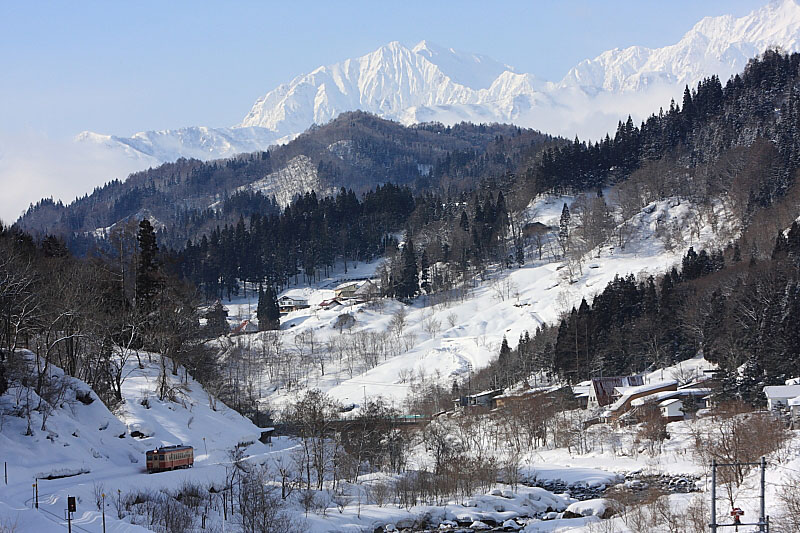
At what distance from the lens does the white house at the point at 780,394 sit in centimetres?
6053

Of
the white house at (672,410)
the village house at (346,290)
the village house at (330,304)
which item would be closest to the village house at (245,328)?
the village house at (330,304)

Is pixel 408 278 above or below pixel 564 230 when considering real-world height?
below

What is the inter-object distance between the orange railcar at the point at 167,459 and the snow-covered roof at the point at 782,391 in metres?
42.8

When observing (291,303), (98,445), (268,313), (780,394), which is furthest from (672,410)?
(291,303)

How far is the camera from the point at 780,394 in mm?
60938

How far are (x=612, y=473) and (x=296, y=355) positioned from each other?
199 ft

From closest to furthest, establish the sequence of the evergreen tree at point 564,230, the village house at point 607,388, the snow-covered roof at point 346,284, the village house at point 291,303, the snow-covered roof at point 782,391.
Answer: the snow-covered roof at point 782,391
the village house at point 607,388
the evergreen tree at point 564,230
the village house at point 291,303
the snow-covered roof at point 346,284

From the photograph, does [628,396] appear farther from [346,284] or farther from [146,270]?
[346,284]

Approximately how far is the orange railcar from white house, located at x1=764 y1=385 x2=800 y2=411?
1664 inches

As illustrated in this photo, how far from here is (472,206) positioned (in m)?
153

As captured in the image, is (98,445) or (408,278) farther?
(408,278)

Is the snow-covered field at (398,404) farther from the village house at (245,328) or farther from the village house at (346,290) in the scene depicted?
the village house at (346,290)

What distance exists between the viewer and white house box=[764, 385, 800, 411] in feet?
199

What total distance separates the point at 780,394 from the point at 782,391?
36cm
